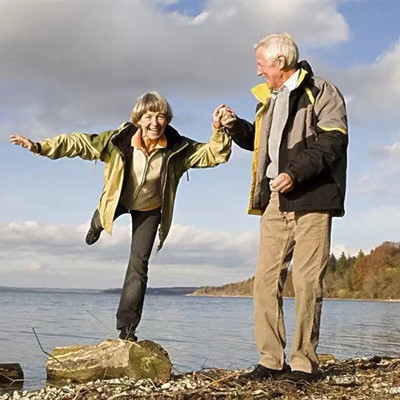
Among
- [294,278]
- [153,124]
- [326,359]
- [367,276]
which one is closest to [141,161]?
[153,124]

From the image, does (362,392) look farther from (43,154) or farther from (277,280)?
(43,154)

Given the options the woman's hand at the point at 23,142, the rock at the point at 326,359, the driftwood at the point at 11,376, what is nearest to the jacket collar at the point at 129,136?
the woman's hand at the point at 23,142

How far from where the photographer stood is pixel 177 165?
260 inches

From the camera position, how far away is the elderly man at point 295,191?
209 inches

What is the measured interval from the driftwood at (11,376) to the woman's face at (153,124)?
3.08 m

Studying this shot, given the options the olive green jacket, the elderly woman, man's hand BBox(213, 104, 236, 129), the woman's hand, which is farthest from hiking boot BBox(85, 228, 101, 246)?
man's hand BBox(213, 104, 236, 129)

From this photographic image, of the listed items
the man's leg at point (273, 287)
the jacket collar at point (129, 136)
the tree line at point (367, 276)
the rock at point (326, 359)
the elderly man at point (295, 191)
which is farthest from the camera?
the tree line at point (367, 276)

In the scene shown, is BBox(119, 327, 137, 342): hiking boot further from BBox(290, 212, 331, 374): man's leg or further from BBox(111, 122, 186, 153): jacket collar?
BBox(290, 212, 331, 374): man's leg

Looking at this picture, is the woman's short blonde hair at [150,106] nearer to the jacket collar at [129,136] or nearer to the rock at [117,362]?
the jacket collar at [129,136]

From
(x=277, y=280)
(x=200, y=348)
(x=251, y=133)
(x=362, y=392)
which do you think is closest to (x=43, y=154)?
(x=251, y=133)

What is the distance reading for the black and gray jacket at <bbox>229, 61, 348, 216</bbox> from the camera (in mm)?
5207

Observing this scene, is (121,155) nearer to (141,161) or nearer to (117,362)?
(141,161)

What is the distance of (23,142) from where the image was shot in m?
6.30

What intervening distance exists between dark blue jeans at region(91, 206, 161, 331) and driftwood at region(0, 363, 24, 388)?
1.54 m
